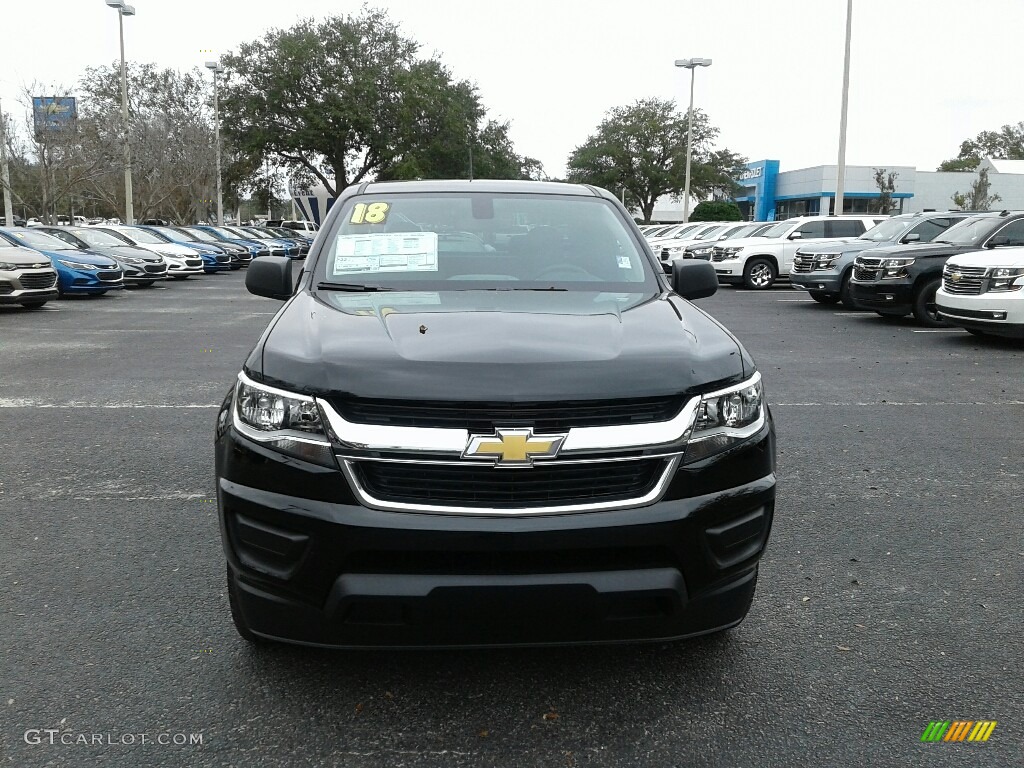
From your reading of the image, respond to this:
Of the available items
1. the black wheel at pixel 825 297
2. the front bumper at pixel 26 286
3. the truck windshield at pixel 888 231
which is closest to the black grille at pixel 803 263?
the black wheel at pixel 825 297

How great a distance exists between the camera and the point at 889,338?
12.8 meters

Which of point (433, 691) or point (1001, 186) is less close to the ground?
point (1001, 186)

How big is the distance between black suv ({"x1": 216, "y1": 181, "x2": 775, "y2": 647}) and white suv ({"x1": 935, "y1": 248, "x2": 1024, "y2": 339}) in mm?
9468

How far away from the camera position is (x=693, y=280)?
4.16 meters

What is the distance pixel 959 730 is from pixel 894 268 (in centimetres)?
1241

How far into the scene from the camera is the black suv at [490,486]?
2.62 m

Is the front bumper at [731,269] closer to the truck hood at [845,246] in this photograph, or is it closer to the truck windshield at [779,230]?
the truck windshield at [779,230]

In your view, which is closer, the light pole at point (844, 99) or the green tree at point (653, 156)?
the light pole at point (844, 99)

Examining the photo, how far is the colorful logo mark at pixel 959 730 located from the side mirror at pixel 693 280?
198 cm

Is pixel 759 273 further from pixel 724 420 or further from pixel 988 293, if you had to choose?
pixel 724 420

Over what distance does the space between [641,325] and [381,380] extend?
989mm

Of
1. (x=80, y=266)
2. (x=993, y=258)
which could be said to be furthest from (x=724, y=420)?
(x=80, y=266)

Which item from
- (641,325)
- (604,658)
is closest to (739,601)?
(604,658)

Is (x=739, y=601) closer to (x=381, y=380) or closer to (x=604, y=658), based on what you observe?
(x=604, y=658)
